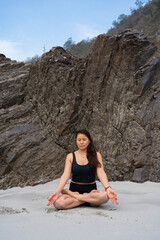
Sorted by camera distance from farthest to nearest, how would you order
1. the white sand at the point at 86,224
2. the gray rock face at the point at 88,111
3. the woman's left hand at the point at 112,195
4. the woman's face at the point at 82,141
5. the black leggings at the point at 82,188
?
the gray rock face at the point at 88,111, the woman's face at the point at 82,141, the black leggings at the point at 82,188, the woman's left hand at the point at 112,195, the white sand at the point at 86,224

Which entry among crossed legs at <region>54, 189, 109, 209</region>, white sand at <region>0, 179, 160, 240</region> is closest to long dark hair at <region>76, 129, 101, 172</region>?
crossed legs at <region>54, 189, 109, 209</region>

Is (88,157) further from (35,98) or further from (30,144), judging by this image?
(35,98)

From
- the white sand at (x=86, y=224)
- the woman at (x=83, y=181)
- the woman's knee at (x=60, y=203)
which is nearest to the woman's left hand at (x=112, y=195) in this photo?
the woman at (x=83, y=181)

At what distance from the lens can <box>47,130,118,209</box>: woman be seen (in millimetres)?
2924

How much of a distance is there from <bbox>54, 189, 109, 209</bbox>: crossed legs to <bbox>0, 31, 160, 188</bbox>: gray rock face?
5.86 feet

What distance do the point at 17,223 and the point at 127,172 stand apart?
3069 mm

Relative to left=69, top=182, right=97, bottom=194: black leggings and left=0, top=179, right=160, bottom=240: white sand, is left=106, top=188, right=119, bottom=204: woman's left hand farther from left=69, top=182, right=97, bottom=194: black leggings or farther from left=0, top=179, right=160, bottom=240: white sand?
left=69, top=182, right=97, bottom=194: black leggings

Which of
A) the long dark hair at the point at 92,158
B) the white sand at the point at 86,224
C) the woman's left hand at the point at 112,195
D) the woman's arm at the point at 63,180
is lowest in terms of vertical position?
the white sand at the point at 86,224

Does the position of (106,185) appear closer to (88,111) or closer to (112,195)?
(112,195)

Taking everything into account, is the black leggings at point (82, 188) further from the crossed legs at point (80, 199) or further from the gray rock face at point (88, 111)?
the gray rock face at point (88, 111)

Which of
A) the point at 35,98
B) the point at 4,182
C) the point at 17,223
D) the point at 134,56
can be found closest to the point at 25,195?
the point at 4,182

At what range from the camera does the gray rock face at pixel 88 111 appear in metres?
4.97

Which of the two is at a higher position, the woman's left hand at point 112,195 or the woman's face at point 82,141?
the woman's face at point 82,141

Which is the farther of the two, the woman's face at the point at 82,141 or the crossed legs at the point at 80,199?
the woman's face at the point at 82,141
